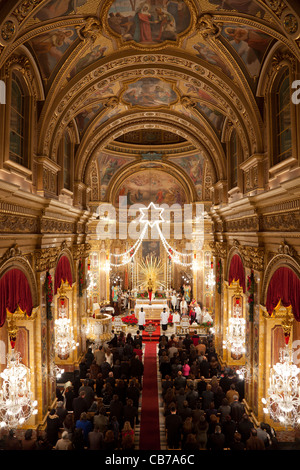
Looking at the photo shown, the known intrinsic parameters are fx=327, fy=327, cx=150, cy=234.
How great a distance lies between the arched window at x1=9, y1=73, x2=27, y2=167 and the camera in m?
8.63

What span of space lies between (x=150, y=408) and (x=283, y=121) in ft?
32.3

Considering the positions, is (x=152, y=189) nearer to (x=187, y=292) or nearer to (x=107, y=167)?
(x=107, y=167)

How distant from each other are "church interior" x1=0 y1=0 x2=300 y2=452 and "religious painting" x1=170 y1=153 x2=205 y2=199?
6.40m

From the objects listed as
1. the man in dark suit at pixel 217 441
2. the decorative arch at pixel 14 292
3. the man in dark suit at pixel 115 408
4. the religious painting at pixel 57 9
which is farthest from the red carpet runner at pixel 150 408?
the religious painting at pixel 57 9

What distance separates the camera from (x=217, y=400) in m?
9.73

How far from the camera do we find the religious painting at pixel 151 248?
91.7 ft

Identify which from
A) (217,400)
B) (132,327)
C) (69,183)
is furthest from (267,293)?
(132,327)

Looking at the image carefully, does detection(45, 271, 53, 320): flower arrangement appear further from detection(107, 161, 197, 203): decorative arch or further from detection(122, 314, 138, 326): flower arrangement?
detection(107, 161, 197, 203): decorative arch

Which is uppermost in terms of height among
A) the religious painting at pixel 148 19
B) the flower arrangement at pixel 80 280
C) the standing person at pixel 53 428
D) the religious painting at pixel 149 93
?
the religious painting at pixel 149 93

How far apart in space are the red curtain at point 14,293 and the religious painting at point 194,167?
16.7 m

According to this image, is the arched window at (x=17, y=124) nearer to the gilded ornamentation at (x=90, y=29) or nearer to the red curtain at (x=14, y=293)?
the gilded ornamentation at (x=90, y=29)

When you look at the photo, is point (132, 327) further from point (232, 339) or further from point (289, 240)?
point (289, 240)

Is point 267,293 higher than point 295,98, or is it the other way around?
point 295,98
